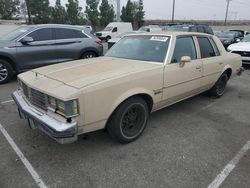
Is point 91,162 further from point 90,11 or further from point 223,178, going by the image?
point 90,11

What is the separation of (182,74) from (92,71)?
164cm

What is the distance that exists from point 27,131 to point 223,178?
3051 millimetres

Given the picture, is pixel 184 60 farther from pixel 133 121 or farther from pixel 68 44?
pixel 68 44

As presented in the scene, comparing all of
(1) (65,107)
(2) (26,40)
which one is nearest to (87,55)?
(2) (26,40)

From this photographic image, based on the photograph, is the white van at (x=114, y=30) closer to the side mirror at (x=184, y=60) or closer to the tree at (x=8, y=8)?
the side mirror at (x=184, y=60)

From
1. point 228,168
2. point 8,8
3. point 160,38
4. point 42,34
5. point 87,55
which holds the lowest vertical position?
point 228,168

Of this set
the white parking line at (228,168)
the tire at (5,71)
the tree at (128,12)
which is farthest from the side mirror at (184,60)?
the tree at (128,12)

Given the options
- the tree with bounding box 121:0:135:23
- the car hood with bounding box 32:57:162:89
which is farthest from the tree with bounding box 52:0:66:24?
the car hood with bounding box 32:57:162:89

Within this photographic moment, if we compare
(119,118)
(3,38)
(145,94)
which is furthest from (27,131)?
(3,38)

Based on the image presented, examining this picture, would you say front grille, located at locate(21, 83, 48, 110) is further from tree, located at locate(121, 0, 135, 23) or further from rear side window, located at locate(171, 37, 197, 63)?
tree, located at locate(121, 0, 135, 23)

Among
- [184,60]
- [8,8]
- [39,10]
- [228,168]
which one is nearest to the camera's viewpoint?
[228,168]

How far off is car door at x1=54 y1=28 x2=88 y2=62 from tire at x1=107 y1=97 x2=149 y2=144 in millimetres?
4953

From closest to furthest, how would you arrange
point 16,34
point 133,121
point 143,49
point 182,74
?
point 133,121 → point 182,74 → point 143,49 → point 16,34

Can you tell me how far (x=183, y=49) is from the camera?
175 inches
